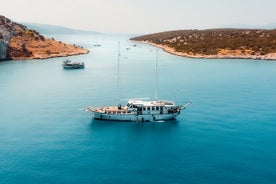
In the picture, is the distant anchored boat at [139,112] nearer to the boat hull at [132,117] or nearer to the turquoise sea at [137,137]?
the boat hull at [132,117]

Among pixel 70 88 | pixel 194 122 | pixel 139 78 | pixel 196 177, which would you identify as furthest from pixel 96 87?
pixel 196 177

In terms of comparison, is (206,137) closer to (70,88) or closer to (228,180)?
(228,180)

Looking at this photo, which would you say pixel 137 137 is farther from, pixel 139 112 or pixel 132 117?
pixel 139 112

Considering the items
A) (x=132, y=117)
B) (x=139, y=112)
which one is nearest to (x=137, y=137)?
(x=132, y=117)

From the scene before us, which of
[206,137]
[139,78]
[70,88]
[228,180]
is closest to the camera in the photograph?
[228,180]

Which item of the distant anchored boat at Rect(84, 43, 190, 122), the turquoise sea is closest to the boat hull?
the distant anchored boat at Rect(84, 43, 190, 122)

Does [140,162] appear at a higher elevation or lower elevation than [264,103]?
lower

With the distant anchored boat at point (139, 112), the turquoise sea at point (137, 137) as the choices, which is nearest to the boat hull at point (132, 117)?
the distant anchored boat at point (139, 112)

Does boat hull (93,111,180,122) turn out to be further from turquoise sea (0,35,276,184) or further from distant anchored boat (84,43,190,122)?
turquoise sea (0,35,276,184)
